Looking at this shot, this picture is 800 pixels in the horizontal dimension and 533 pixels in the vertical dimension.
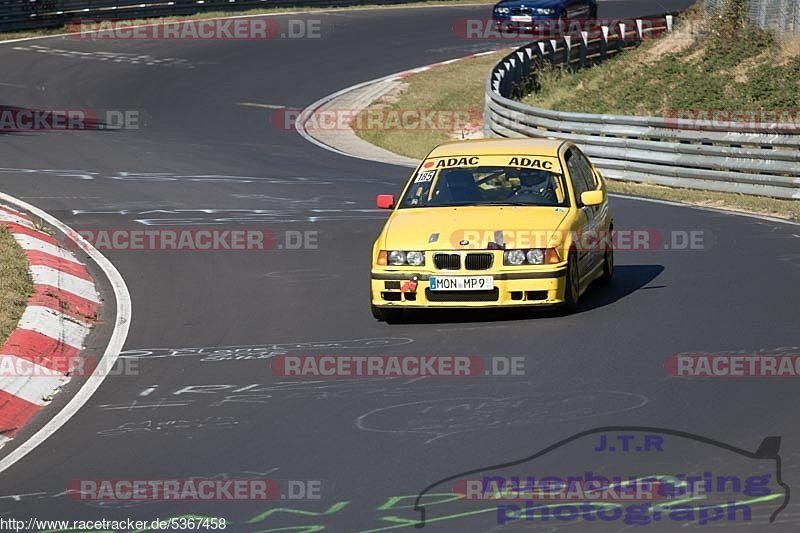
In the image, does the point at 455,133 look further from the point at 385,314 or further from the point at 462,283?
the point at 462,283

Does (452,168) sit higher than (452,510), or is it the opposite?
(452,168)

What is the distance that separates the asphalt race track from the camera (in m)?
7.67

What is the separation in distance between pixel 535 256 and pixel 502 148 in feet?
6.06

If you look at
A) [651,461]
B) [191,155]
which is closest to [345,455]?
[651,461]

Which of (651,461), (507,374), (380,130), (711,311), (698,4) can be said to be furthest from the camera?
(698,4)

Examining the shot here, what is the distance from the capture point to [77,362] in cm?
1106

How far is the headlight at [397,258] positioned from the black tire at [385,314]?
41 centimetres

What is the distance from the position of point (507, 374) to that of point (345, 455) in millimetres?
2244

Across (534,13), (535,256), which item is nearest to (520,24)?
(534,13)

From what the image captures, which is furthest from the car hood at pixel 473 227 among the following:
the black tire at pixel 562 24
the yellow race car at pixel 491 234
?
the black tire at pixel 562 24

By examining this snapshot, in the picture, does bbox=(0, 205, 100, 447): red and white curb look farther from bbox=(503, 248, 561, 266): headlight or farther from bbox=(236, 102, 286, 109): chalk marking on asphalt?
bbox=(236, 102, 286, 109): chalk marking on asphalt

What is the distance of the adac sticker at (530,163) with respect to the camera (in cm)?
1309

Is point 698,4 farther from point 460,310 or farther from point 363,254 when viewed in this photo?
point 460,310

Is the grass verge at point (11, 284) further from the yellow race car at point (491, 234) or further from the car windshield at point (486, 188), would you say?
the car windshield at point (486, 188)
